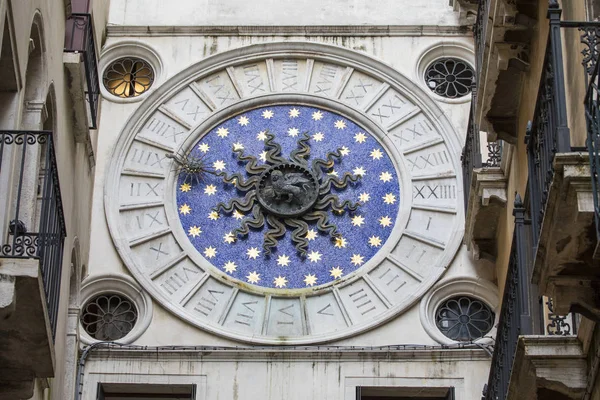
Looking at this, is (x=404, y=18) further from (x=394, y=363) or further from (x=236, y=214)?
(x=394, y=363)

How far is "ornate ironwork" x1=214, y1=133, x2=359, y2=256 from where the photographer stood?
1683 centimetres

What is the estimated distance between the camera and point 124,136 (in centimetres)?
1719

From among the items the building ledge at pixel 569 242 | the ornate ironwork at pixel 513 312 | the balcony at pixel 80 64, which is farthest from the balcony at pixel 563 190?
the balcony at pixel 80 64

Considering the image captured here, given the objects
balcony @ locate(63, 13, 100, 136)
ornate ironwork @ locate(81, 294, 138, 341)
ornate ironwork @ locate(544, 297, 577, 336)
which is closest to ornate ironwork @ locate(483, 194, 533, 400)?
ornate ironwork @ locate(544, 297, 577, 336)

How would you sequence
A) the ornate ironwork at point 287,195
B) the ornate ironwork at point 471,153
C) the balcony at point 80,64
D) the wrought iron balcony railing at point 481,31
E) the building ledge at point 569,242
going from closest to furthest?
the building ledge at point 569,242, the wrought iron balcony railing at point 481,31, the balcony at point 80,64, the ornate ironwork at point 471,153, the ornate ironwork at point 287,195

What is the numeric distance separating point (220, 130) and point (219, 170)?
19.8 inches

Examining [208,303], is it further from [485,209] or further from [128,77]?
[485,209]

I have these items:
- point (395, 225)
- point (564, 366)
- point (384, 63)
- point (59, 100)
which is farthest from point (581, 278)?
point (384, 63)

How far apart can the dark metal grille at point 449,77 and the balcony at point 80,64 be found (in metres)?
4.14

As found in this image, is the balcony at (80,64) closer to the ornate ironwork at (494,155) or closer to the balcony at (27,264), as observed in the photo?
the balcony at (27,264)

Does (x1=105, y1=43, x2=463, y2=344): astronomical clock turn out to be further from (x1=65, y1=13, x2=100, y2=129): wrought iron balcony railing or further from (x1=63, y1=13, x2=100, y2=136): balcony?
(x1=65, y1=13, x2=100, y2=129): wrought iron balcony railing

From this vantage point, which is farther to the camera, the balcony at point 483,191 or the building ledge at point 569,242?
the balcony at point 483,191

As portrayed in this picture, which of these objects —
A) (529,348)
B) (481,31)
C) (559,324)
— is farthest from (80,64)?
(529,348)

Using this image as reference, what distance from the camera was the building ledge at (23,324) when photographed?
10156 mm
